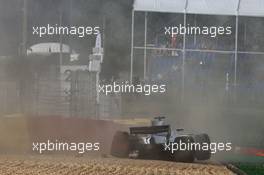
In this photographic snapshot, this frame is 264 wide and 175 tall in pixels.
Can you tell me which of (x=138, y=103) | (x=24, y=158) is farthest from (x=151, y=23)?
(x=24, y=158)

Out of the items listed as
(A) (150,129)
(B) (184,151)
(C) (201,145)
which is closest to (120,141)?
(A) (150,129)

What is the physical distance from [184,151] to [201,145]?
0.89 ft

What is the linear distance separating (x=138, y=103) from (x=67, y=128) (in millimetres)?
1098

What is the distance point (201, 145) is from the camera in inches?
419

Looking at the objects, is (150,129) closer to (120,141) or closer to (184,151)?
(120,141)

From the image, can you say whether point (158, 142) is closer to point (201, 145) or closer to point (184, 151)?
point (184, 151)

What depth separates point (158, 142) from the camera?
34.6ft

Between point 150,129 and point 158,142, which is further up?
point 150,129

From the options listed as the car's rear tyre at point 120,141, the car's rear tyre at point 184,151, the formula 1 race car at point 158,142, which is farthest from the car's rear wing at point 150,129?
the car's rear tyre at point 184,151

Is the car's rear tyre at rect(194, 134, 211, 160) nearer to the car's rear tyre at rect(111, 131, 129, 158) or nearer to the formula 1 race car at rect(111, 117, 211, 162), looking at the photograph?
the formula 1 race car at rect(111, 117, 211, 162)

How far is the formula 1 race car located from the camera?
1057cm

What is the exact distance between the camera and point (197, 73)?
35.1 ft

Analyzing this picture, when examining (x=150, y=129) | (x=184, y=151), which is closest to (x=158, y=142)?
(x=150, y=129)

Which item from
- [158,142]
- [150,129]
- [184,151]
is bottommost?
[184,151]
